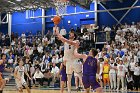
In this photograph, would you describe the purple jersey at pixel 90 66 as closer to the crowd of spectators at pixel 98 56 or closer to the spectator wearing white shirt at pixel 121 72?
the crowd of spectators at pixel 98 56

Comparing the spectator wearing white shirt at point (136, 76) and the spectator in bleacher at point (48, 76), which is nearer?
the spectator wearing white shirt at point (136, 76)

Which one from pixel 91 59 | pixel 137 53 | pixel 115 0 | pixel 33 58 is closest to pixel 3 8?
pixel 33 58

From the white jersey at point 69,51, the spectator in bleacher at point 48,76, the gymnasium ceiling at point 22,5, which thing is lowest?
the spectator in bleacher at point 48,76

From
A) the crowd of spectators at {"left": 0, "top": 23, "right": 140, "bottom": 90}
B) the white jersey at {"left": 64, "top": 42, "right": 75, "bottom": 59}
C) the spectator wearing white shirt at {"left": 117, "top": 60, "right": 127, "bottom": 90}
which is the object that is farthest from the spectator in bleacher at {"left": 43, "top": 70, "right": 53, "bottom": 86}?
the white jersey at {"left": 64, "top": 42, "right": 75, "bottom": 59}

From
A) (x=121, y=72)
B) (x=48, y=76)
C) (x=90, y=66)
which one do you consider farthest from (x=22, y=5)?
(x=90, y=66)

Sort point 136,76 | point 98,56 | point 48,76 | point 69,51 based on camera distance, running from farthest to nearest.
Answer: point 48,76, point 98,56, point 136,76, point 69,51

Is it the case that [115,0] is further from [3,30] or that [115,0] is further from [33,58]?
[3,30]

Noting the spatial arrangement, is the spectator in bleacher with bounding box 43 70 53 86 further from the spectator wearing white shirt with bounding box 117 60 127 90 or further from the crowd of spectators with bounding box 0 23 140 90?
the spectator wearing white shirt with bounding box 117 60 127 90

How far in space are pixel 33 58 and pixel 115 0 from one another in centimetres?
1203

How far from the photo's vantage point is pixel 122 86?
65.2ft

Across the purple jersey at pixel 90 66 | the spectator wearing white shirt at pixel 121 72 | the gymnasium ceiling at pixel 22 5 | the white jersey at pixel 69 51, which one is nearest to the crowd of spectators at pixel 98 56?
the spectator wearing white shirt at pixel 121 72

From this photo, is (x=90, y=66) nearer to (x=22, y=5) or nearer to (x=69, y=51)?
(x=69, y=51)

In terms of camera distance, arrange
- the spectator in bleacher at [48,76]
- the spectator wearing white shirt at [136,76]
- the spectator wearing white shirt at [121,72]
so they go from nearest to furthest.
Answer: the spectator wearing white shirt at [121,72] → the spectator wearing white shirt at [136,76] → the spectator in bleacher at [48,76]

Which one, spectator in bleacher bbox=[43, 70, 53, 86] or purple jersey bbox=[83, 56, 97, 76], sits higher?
purple jersey bbox=[83, 56, 97, 76]
